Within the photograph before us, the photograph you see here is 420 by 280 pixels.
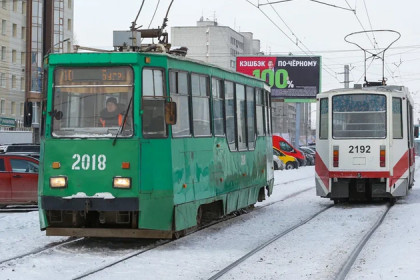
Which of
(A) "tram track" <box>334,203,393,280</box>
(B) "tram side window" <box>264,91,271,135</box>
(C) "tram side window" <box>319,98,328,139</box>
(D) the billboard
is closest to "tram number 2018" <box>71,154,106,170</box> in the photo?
(A) "tram track" <box>334,203,393,280</box>

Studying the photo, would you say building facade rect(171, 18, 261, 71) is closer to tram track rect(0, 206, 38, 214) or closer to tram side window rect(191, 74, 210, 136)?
tram track rect(0, 206, 38, 214)

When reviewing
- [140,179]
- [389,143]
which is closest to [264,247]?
[140,179]

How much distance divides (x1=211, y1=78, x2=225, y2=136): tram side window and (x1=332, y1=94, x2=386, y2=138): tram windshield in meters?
6.25

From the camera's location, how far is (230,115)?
600 inches

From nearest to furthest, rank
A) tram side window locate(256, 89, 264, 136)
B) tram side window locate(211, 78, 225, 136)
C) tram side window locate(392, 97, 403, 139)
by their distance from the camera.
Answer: tram side window locate(211, 78, 225, 136) < tram side window locate(256, 89, 264, 136) < tram side window locate(392, 97, 403, 139)

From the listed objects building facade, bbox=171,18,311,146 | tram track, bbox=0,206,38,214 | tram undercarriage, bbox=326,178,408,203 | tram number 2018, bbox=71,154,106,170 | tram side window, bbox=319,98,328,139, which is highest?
building facade, bbox=171,18,311,146

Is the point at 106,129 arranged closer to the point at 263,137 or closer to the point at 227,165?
the point at 227,165

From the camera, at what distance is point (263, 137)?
60.2 ft

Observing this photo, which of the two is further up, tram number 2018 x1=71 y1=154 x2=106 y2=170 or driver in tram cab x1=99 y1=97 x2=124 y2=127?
driver in tram cab x1=99 y1=97 x2=124 y2=127

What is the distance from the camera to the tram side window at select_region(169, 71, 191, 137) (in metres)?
12.4

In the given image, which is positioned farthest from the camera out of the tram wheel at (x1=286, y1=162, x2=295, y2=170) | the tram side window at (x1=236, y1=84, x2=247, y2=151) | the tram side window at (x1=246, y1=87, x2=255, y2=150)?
the tram wheel at (x1=286, y1=162, x2=295, y2=170)

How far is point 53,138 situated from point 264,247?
3.26 meters

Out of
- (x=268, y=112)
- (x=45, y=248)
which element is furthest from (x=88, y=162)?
(x=268, y=112)

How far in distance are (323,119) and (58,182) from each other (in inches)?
399
